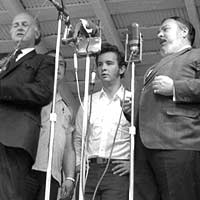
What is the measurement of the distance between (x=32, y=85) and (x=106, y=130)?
1.83 ft

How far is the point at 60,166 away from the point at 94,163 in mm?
292

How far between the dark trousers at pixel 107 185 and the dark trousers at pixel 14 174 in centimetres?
35

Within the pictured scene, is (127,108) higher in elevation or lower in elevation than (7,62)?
lower

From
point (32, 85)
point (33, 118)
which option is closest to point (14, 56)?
point (32, 85)

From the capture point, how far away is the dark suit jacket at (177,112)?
2787 mm

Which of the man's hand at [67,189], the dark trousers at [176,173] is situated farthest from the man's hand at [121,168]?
the man's hand at [67,189]

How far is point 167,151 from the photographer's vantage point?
279cm

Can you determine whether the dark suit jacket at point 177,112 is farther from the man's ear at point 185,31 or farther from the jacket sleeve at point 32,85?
the jacket sleeve at point 32,85

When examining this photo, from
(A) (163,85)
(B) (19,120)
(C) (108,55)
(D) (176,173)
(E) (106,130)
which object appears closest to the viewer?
(D) (176,173)

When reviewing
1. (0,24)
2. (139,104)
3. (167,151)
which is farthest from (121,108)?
(0,24)

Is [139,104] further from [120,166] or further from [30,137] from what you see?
[30,137]

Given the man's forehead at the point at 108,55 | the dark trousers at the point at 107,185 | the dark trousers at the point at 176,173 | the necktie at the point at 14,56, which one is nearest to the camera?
the dark trousers at the point at 176,173

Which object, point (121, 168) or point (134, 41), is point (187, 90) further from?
point (121, 168)

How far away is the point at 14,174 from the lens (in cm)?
290
